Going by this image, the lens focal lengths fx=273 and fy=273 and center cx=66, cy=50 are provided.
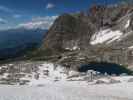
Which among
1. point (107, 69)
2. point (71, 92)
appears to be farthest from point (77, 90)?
point (107, 69)

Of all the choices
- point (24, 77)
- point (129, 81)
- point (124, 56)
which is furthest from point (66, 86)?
point (124, 56)

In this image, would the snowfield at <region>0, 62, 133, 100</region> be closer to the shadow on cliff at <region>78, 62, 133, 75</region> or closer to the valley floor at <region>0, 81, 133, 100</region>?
the valley floor at <region>0, 81, 133, 100</region>

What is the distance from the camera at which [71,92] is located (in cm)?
5803

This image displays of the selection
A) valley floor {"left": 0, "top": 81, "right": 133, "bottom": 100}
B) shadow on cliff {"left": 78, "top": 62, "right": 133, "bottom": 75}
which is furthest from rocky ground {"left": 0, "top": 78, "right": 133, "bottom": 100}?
shadow on cliff {"left": 78, "top": 62, "right": 133, "bottom": 75}

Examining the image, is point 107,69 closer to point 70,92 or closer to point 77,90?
point 77,90

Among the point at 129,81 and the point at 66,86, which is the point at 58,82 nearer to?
the point at 66,86

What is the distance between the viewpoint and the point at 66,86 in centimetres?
6531

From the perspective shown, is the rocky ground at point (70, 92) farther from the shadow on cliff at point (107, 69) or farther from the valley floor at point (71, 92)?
the shadow on cliff at point (107, 69)

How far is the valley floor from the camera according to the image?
5378cm

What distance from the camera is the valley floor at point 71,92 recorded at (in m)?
53.8

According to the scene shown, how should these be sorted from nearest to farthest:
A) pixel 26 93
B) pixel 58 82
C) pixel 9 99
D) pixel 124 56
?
pixel 9 99
pixel 26 93
pixel 58 82
pixel 124 56

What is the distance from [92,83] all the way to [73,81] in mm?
7108

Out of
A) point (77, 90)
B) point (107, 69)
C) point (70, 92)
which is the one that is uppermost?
point (107, 69)

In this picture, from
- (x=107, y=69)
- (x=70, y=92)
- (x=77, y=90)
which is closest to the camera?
(x=70, y=92)
